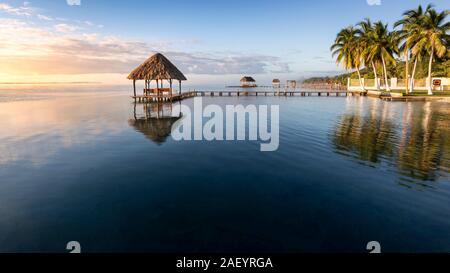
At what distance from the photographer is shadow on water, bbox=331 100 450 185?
9750 mm

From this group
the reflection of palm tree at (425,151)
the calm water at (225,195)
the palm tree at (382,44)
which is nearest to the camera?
the calm water at (225,195)

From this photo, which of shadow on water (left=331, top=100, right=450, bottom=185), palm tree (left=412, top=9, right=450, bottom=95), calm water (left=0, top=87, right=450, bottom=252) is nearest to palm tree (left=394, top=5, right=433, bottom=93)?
palm tree (left=412, top=9, right=450, bottom=95)

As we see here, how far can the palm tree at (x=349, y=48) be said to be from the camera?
46.4 metres

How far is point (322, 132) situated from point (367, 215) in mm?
10326

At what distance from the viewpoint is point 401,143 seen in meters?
13.2

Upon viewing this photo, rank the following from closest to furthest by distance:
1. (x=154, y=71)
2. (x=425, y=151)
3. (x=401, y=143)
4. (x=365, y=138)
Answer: (x=425, y=151) < (x=401, y=143) < (x=365, y=138) < (x=154, y=71)

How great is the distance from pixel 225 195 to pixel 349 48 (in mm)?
48562

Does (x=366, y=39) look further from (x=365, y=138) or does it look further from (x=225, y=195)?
(x=225, y=195)

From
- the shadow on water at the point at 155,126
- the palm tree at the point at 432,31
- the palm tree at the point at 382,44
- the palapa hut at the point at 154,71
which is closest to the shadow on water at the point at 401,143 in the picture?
the shadow on water at the point at 155,126

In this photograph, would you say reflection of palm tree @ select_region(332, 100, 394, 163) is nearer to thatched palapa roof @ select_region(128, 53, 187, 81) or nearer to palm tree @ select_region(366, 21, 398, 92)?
thatched palapa roof @ select_region(128, 53, 187, 81)

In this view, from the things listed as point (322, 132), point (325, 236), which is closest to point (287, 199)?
point (325, 236)

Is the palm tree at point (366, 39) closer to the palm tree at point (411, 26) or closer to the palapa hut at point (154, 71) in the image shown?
the palm tree at point (411, 26)

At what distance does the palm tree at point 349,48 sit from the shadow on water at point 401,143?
29.4 meters

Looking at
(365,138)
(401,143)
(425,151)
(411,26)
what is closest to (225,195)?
(425,151)
